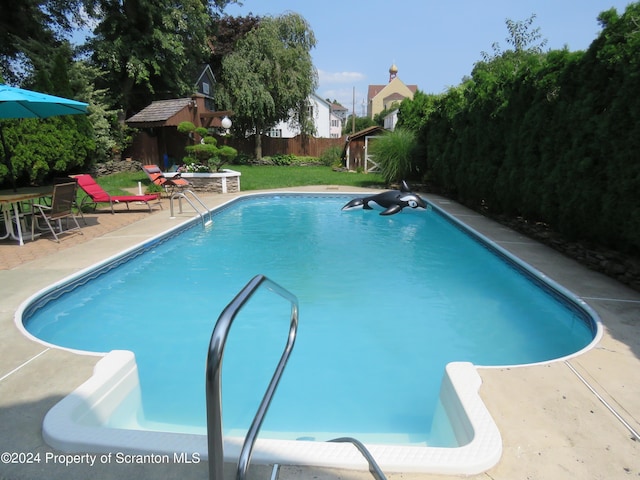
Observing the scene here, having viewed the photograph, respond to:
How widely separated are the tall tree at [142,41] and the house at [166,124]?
6.82 ft

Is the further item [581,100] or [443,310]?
[581,100]

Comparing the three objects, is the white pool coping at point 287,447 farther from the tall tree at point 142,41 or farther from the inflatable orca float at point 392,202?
the tall tree at point 142,41

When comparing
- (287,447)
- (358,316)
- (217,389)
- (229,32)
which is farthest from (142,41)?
(217,389)

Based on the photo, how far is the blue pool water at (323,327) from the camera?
11.7ft

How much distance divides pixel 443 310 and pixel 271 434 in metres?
3.22

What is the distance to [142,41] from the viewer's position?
21625mm

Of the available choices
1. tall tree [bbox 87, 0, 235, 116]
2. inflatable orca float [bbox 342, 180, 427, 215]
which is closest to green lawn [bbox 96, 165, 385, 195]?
inflatable orca float [bbox 342, 180, 427, 215]

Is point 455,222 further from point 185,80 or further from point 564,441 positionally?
point 185,80

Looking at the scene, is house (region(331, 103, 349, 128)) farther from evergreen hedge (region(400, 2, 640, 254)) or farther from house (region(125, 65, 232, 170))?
evergreen hedge (region(400, 2, 640, 254))

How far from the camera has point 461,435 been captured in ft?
8.73

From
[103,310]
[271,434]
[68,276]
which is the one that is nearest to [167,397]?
[271,434]

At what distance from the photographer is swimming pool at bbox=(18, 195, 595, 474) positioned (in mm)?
3662

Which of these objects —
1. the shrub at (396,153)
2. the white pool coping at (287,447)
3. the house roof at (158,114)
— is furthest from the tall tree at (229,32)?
the white pool coping at (287,447)

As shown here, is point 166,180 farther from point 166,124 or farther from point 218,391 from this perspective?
point 218,391
